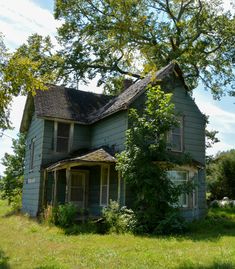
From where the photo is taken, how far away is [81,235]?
12.4 meters

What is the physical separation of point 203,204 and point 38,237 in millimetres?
9716

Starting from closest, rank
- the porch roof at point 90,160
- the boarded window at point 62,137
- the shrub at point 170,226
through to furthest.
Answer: the shrub at point 170,226
the porch roof at point 90,160
the boarded window at point 62,137

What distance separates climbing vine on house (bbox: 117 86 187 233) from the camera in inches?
524

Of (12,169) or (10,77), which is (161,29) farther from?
(12,169)

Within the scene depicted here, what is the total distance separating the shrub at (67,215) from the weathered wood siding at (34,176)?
5288 millimetres

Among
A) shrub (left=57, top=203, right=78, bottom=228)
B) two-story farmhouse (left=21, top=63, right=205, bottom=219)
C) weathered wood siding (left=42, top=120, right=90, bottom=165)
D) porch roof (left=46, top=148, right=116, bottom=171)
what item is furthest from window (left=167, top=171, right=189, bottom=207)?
weathered wood siding (left=42, top=120, right=90, bottom=165)

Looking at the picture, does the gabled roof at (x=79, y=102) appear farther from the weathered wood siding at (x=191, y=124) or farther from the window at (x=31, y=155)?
the window at (x=31, y=155)

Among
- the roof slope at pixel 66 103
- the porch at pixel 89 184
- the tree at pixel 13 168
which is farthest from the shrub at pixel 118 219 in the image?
the tree at pixel 13 168

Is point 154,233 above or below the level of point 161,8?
below

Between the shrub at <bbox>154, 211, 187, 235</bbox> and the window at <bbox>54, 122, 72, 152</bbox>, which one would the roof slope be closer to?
the window at <bbox>54, 122, 72, 152</bbox>

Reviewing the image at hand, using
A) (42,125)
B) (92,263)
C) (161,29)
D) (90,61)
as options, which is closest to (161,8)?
(161,29)

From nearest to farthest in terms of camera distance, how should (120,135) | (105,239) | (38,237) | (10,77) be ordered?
(10,77) → (105,239) → (38,237) → (120,135)

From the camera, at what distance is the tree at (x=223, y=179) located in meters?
30.8

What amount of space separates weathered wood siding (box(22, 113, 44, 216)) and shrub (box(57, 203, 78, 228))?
5288mm
